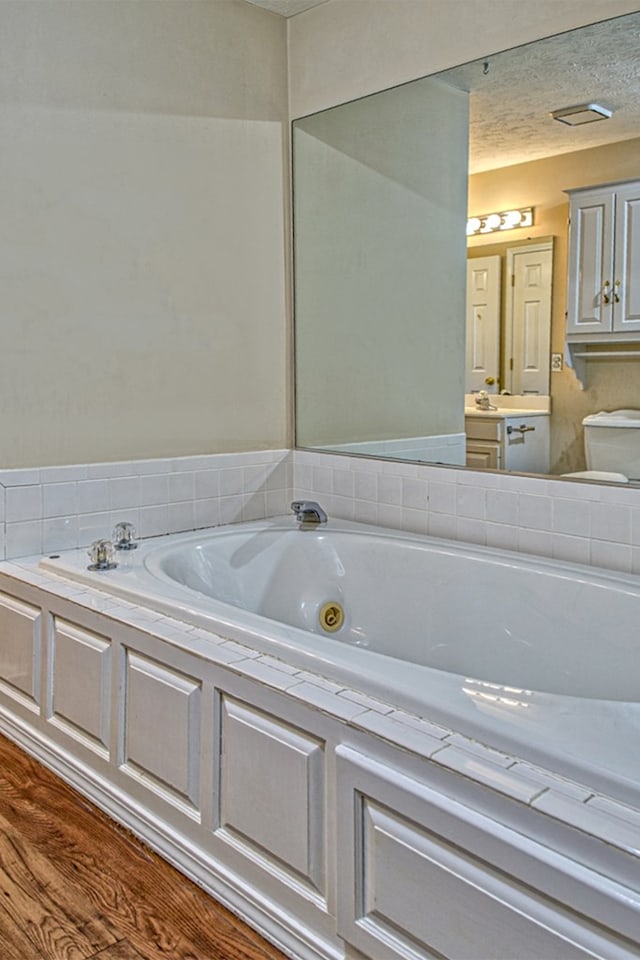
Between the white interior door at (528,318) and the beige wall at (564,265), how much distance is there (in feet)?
0.10

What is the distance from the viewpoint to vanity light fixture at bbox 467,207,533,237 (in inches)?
95.0

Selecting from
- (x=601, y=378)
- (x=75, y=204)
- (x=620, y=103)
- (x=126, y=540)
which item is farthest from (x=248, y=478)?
(x=620, y=103)

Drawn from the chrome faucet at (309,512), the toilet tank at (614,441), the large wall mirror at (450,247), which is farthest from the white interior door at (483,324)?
the chrome faucet at (309,512)

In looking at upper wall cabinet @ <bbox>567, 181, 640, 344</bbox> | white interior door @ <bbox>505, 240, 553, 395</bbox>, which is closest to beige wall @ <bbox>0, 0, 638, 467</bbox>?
upper wall cabinet @ <bbox>567, 181, 640, 344</bbox>

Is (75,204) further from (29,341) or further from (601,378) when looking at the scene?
(601,378)

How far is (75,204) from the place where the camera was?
8.45 ft

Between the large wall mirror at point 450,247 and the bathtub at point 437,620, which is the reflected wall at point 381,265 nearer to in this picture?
the large wall mirror at point 450,247

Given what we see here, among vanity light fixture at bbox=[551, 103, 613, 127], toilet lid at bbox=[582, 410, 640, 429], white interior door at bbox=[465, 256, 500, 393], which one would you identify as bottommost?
toilet lid at bbox=[582, 410, 640, 429]

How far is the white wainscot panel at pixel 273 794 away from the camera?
4.91 ft

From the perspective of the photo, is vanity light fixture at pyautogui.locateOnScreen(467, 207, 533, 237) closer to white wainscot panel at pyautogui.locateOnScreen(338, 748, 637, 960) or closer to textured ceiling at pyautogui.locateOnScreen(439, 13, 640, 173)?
textured ceiling at pyautogui.locateOnScreen(439, 13, 640, 173)

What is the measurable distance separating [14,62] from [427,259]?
1.40 m

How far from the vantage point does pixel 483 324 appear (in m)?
2.58

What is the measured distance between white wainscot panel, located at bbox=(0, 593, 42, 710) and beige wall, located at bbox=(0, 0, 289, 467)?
0.45 m

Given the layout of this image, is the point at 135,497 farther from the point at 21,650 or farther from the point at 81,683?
the point at 81,683
